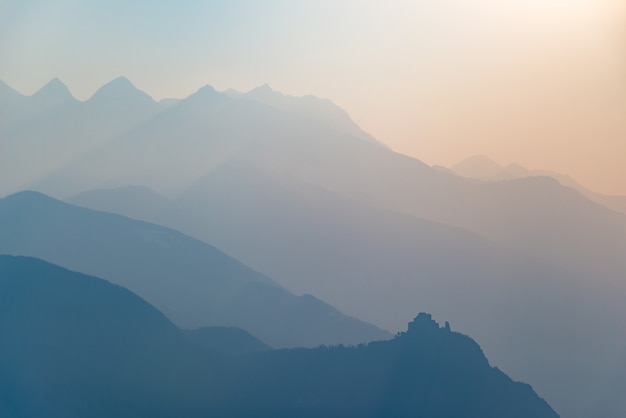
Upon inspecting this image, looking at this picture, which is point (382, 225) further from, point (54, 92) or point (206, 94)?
point (54, 92)

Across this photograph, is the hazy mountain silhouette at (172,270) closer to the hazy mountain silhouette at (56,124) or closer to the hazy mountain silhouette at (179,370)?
the hazy mountain silhouette at (179,370)

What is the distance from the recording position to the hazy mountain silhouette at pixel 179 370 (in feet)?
69.7

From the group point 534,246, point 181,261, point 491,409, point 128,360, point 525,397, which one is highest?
point 534,246

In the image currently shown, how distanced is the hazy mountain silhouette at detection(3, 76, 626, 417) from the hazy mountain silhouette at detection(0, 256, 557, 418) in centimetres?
860

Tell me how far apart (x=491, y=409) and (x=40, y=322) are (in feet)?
53.6

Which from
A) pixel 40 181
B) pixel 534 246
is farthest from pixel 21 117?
pixel 534 246

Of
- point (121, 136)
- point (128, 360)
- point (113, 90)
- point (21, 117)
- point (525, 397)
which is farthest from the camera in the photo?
point (121, 136)

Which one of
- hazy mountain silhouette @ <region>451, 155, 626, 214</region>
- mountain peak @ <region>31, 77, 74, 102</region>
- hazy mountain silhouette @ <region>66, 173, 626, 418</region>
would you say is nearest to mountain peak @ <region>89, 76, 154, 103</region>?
mountain peak @ <region>31, 77, 74, 102</region>

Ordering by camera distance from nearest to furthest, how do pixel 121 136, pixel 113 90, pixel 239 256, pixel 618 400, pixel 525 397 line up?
pixel 525 397, pixel 618 400, pixel 239 256, pixel 113 90, pixel 121 136

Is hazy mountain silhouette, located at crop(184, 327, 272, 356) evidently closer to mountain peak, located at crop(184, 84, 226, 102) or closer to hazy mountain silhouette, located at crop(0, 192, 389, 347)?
hazy mountain silhouette, located at crop(0, 192, 389, 347)

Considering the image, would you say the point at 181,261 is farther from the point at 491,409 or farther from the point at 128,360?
the point at 491,409

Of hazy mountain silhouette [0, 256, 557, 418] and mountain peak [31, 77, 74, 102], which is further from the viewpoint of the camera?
mountain peak [31, 77, 74, 102]

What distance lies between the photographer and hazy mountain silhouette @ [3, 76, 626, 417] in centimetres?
3341

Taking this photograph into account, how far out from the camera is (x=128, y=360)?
72.6 feet
